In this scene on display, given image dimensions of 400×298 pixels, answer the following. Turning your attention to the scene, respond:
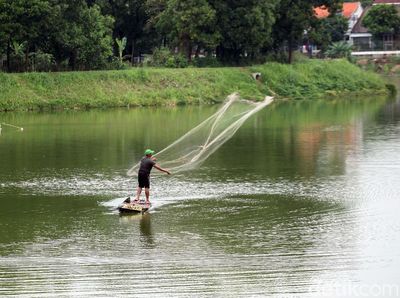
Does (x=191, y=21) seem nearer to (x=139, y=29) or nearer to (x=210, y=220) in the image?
(x=139, y=29)

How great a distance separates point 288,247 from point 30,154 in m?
18.3

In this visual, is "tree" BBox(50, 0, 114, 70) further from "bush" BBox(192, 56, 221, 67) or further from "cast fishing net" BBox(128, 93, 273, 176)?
"cast fishing net" BBox(128, 93, 273, 176)

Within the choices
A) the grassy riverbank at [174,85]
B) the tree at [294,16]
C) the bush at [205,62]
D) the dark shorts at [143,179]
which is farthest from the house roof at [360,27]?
the dark shorts at [143,179]

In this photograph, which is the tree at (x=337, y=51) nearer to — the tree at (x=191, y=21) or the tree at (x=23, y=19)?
the tree at (x=191, y=21)

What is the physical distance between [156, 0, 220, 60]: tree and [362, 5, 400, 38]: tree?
43.4 meters

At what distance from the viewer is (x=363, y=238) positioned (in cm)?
2114

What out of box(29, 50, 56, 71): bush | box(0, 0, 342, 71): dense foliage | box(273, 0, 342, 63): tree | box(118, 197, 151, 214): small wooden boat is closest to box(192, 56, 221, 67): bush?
box(0, 0, 342, 71): dense foliage

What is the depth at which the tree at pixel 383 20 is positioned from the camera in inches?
4348

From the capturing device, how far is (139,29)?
260 ft

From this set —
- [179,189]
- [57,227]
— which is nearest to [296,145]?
[179,189]

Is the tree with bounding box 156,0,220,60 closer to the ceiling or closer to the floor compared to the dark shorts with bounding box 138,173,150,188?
closer to the ceiling

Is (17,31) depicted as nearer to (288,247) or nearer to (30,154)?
(30,154)

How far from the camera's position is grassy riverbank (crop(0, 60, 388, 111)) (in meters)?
60.3

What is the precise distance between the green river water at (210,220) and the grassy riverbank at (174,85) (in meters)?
18.2
